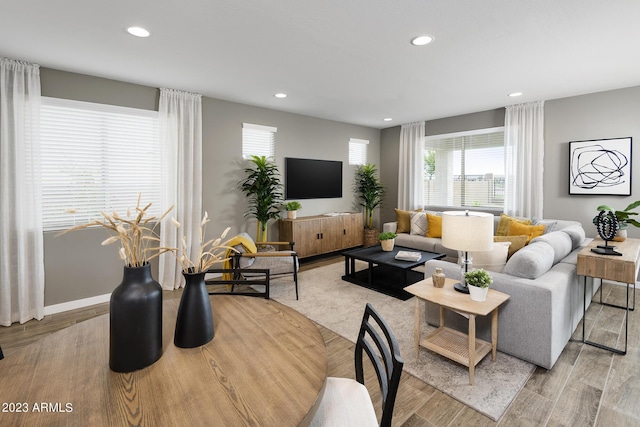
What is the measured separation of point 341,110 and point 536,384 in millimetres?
4459

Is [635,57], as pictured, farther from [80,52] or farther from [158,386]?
[80,52]

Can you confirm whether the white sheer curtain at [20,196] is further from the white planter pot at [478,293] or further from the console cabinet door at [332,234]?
the white planter pot at [478,293]

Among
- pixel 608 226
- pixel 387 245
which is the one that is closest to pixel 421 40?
pixel 608 226

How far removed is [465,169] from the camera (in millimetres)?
5840

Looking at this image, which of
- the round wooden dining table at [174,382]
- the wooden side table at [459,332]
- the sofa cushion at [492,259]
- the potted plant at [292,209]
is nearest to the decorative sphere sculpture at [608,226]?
the sofa cushion at [492,259]

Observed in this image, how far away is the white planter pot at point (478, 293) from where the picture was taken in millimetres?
2149

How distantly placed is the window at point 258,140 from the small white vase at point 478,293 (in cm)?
380

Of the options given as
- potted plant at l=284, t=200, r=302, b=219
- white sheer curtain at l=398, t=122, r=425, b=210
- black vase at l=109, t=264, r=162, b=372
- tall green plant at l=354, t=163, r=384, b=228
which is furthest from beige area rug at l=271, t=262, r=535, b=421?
white sheer curtain at l=398, t=122, r=425, b=210

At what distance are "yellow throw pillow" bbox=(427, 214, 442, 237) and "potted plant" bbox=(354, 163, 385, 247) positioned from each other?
1389 mm

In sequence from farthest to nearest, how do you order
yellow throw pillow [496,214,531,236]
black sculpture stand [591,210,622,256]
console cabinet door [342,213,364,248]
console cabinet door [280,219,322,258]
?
console cabinet door [342,213,364,248]
console cabinet door [280,219,322,258]
yellow throw pillow [496,214,531,236]
black sculpture stand [591,210,622,256]

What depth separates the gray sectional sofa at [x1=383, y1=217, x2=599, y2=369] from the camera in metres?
2.23

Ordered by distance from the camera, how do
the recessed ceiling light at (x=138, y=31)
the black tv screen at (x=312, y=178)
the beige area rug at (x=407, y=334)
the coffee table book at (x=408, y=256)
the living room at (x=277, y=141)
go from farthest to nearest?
the black tv screen at (x=312, y=178) < the coffee table book at (x=408, y=256) < the living room at (x=277, y=141) < the recessed ceiling light at (x=138, y=31) < the beige area rug at (x=407, y=334)

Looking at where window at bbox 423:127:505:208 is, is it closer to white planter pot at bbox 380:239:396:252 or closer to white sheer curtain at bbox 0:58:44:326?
white planter pot at bbox 380:239:396:252

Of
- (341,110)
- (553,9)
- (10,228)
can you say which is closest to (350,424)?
(553,9)
